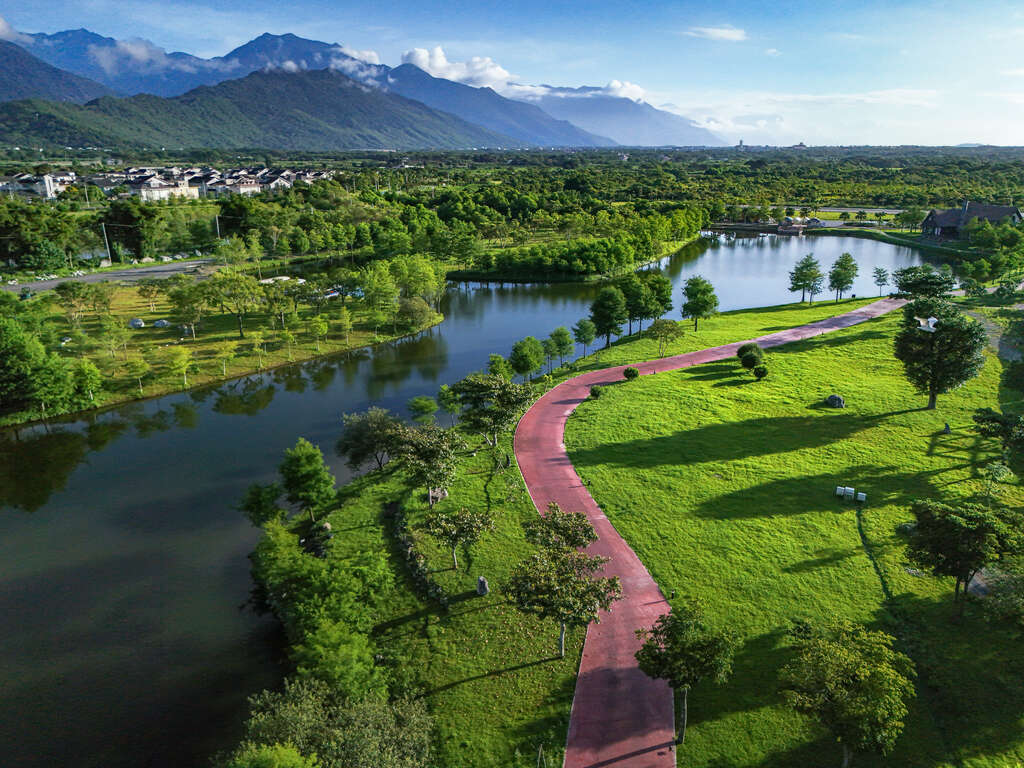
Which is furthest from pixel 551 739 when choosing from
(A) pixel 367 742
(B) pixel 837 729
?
(B) pixel 837 729

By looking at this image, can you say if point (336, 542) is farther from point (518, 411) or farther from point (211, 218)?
point (211, 218)

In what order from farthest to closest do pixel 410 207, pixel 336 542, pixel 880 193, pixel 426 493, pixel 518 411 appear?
pixel 880 193 → pixel 410 207 → pixel 518 411 → pixel 426 493 → pixel 336 542

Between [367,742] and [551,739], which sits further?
[551,739]

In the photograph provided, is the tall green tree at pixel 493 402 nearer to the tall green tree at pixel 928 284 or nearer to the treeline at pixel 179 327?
the treeline at pixel 179 327

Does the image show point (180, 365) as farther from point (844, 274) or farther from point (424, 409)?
point (844, 274)

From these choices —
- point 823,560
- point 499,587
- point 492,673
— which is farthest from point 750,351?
point 492,673

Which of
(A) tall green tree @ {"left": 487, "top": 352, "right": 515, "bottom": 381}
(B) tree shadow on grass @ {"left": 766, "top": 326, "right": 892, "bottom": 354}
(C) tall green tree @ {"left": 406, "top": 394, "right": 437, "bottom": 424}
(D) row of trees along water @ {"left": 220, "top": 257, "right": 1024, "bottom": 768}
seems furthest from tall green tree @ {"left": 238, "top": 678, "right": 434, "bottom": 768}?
(B) tree shadow on grass @ {"left": 766, "top": 326, "right": 892, "bottom": 354}
